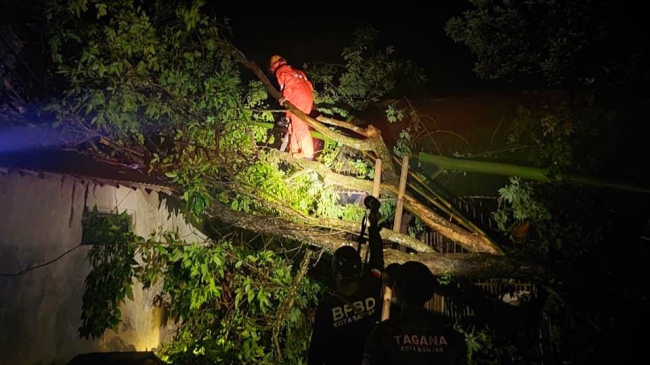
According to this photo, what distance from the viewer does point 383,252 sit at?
5445 millimetres

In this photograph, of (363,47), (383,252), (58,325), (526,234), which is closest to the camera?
(383,252)

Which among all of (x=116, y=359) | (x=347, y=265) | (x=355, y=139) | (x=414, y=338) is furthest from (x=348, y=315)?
(x=116, y=359)

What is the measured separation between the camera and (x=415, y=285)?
3.29 m

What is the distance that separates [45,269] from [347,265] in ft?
12.9

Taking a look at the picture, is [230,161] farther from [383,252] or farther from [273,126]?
[383,252]

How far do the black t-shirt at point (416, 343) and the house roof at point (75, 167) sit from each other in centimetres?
432

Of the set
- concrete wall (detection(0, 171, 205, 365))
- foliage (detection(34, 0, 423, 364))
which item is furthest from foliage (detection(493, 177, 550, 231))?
concrete wall (detection(0, 171, 205, 365))

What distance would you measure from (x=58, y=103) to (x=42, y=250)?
75.9 inches

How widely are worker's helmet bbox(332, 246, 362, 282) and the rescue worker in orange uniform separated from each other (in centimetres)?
203

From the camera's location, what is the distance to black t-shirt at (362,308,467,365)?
10.4 ft

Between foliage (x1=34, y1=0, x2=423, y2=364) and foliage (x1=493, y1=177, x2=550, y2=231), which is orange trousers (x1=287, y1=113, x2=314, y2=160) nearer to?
foliage (x1=34, y1=0, x2=423, y2=364)

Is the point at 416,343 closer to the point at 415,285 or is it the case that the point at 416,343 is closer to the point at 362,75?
the point at 415,285

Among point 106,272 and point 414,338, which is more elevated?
point 414,338

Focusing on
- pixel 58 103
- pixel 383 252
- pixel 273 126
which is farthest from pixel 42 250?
pixel 383 252
